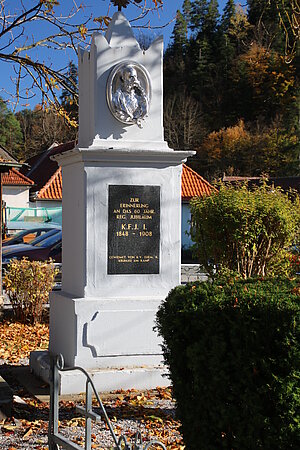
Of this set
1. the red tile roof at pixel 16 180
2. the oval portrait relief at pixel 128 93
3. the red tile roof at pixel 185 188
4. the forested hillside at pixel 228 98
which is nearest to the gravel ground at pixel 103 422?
the oval portrait relief at pixel 128 93

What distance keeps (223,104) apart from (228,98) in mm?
1018

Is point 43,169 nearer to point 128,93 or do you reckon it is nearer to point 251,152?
point 251,152

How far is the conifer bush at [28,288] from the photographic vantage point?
1342cm

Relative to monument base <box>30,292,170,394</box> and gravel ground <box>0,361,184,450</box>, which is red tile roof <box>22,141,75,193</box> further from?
gravel ground <box>0,361,184,450</box>

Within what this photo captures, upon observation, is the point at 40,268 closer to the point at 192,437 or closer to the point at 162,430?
the point at 162,430

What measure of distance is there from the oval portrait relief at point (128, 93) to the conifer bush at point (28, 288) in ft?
19.0

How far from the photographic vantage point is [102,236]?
817cm

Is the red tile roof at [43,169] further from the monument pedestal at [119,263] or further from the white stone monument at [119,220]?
the monument pedestal at [119,263]

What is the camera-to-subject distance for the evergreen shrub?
163 inches

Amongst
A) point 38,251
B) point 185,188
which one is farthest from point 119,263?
point 185,188

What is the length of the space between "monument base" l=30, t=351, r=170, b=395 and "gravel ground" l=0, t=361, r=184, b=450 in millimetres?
100

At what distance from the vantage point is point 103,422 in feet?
22.1

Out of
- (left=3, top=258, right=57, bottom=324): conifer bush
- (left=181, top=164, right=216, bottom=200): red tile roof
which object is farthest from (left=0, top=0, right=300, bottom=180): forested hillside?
(left=3, top=258, right=57, bottom=324): conifer bush

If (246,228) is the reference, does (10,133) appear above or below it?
above
